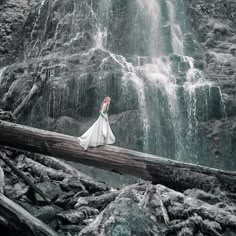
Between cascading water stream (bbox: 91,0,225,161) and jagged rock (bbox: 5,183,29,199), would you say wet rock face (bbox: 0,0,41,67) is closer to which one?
cascading water stream (bbox: 91,0,225,161)

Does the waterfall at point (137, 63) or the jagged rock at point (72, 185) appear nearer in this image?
the jagged rock at point (72, 185)

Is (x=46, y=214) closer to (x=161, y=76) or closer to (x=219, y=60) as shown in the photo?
(x=161, y=76)

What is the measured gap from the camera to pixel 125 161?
29.2 ft

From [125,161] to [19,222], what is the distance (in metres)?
3.16

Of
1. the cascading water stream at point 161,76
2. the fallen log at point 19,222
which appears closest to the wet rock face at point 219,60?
the cascading water stream at point 161,76

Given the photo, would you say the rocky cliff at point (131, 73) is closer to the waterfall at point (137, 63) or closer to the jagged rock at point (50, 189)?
the waterfall at point (137, 63)

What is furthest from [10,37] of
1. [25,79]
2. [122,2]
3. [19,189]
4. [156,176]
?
[156,176]

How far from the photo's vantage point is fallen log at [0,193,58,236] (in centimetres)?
631

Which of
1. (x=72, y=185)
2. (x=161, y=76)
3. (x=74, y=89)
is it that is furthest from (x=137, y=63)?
(x=72, y=185)

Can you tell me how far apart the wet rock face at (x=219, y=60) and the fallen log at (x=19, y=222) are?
39.5 feet

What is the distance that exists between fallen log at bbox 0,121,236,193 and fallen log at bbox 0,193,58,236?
114 inches

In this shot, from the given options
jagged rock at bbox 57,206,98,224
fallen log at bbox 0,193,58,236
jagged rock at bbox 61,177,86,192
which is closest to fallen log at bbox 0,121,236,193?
jagged rock at bbox 57,206,98,224

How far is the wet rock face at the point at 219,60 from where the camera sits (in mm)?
17359

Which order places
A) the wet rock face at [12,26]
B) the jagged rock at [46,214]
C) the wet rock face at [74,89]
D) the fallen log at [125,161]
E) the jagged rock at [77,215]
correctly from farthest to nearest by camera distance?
the wet rock face at [12,26]
the wet rock face at [74,89]
the jagged rock at [77,215]
the fallen log at [125,161]
the jagged rock at [46,214]
